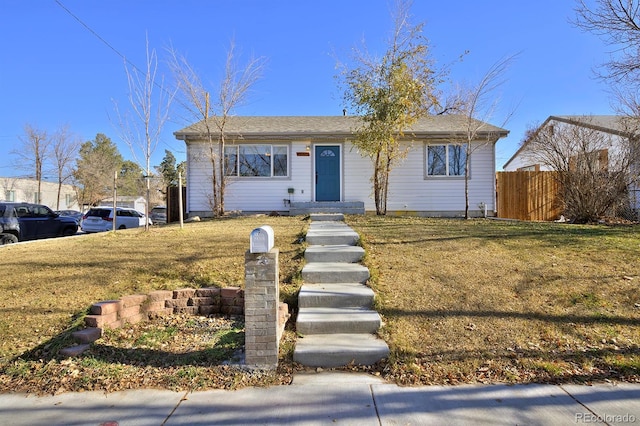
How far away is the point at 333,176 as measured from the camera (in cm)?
1355

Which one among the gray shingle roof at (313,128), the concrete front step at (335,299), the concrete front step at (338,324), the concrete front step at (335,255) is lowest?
the concrete front step at (338,324)

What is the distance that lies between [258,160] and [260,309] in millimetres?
10482

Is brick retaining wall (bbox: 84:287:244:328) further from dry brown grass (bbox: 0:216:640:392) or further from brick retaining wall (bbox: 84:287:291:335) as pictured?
dry brown grass (bbox: 0:216:640:392)

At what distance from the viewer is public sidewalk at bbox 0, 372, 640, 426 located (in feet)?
9.01

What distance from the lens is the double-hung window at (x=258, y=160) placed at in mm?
13430

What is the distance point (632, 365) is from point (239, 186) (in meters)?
11.6

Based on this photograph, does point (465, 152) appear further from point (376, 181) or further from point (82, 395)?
point (82, 395)

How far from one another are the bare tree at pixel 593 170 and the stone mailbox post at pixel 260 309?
11.2 m

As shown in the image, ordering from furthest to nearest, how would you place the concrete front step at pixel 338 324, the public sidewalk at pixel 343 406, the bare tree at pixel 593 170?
the bare tree at pixel 593 170 < the concrete front step at pixel 338 324 < the public sidewalk at pixel 343 406

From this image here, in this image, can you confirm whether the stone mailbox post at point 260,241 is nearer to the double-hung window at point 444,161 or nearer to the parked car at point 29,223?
the double-hung window at point 444,161

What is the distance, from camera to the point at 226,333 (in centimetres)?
421

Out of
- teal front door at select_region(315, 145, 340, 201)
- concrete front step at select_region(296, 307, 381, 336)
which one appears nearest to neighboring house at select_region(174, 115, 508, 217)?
teal front door at select_region(315, 145, 340, 201)

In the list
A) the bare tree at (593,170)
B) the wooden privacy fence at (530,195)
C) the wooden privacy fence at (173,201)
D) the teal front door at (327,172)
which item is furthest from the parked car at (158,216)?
the bare tree at (593,170)

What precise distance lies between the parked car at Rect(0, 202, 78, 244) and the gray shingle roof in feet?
17.4
